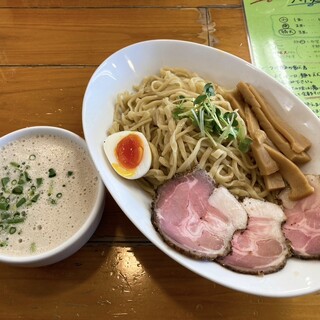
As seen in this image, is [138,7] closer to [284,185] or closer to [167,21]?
[167,21]

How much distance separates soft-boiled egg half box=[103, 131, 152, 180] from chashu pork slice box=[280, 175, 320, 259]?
1.51 feet

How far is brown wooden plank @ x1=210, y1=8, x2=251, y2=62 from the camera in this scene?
1674 mm

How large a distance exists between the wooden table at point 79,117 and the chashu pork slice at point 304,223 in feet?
0.51

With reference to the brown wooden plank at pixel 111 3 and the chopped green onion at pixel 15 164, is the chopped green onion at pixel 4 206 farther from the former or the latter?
the brown wooden plank at pixel 111 3

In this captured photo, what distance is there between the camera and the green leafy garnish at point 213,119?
1211 millimetres

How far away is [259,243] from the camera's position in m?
1.05

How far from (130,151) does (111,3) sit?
0.99 metres

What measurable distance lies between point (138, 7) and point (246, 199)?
1.15 metres

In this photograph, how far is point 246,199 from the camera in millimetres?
1160

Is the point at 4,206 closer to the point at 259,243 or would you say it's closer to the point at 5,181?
the point at 5,181

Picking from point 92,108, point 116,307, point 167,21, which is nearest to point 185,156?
point 92,108

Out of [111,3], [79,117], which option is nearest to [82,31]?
[111,3]

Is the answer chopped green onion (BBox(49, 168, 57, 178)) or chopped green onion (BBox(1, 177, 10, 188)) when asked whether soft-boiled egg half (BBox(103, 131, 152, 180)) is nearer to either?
chopped green onion (BBox(49, 168, 57, 178))

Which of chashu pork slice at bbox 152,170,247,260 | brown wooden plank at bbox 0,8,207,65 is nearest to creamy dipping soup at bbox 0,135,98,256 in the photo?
chashu pork slice at bbox 152,170,247,260
